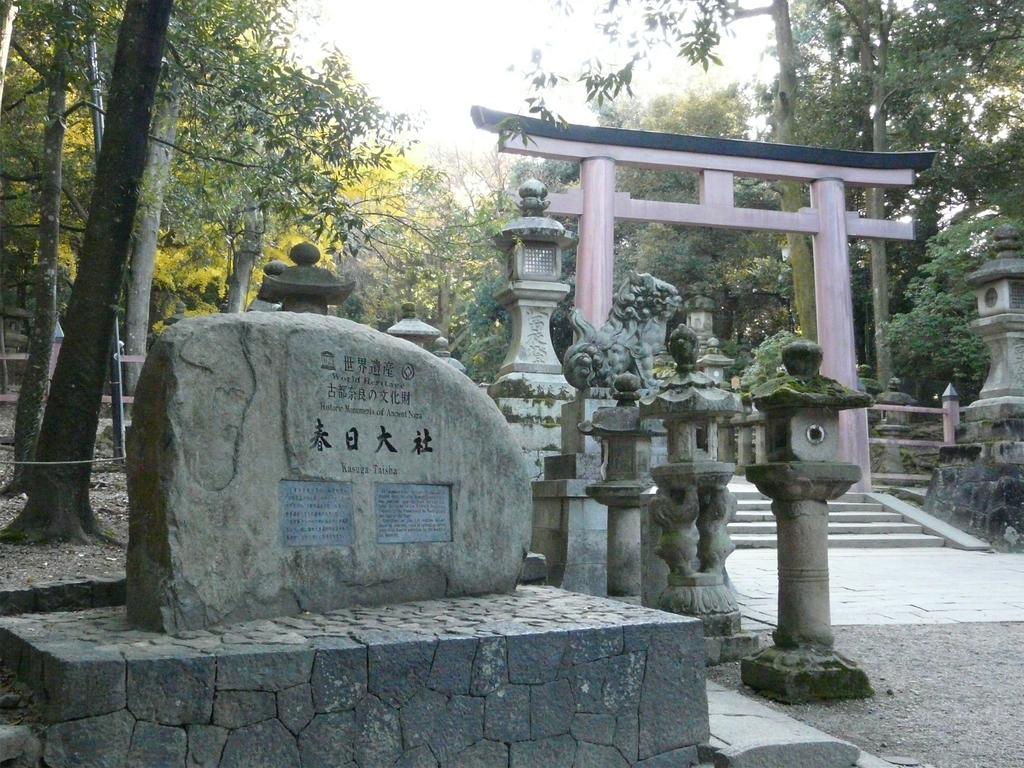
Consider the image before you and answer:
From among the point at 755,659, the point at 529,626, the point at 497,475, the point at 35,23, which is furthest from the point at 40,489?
the point at 35,23

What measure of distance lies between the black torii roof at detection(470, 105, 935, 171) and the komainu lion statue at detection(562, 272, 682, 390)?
4462mm

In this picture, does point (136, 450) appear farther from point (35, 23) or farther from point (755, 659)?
point (35, 23)

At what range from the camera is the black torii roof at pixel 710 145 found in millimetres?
13156

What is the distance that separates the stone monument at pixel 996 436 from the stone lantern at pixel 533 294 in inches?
291

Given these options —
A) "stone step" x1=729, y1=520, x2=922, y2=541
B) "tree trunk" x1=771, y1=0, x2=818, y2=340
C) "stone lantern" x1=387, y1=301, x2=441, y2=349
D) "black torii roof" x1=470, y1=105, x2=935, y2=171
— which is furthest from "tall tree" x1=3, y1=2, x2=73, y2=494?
"tree trunk" x1=771, y1=0, x2=818, y2=340

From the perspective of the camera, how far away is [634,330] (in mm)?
8969

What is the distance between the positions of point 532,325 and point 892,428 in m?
10.4

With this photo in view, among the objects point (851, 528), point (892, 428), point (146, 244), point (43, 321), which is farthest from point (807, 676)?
point (892, 428)

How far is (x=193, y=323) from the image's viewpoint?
4137 millimetres

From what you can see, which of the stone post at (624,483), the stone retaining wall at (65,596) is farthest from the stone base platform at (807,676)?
the stone retaining wall at (65,596)

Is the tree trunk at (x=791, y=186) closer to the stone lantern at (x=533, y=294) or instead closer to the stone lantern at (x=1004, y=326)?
the stone lantern at (x=1004, y=326)

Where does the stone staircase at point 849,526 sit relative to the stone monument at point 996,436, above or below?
below

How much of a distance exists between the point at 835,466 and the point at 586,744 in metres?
2.24

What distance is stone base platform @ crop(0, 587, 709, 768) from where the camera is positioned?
3174mm
